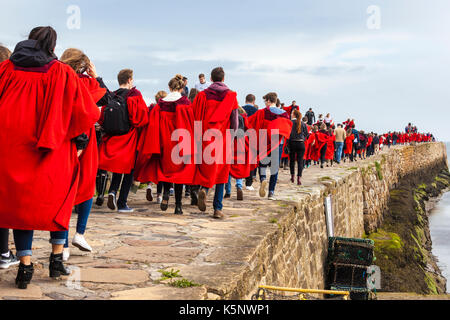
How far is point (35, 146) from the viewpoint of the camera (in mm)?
3322

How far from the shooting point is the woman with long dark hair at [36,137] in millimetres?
3281

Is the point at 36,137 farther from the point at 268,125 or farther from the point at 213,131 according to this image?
the point at 268,125

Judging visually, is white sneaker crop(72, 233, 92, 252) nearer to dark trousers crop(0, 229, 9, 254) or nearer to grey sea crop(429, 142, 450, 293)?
dark trousers crop(0, 229, 9, 254)

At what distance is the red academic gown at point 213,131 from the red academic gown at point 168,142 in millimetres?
133

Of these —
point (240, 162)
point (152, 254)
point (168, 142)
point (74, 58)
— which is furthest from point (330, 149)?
point (74, 58)

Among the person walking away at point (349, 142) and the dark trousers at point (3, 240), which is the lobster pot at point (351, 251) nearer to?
the dark trousers at point (3, 240)

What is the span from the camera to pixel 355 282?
9320mm

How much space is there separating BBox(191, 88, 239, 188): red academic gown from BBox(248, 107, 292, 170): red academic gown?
2.36 meters

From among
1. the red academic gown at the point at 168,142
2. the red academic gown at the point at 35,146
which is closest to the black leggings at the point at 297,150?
the red academic gown at the point at 168,142

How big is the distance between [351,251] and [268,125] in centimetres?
305

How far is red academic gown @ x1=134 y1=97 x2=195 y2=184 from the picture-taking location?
269 inches

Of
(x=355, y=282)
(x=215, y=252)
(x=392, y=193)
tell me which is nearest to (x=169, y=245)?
(x=215, y=252)
